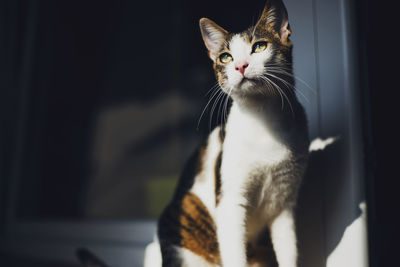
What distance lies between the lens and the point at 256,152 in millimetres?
519

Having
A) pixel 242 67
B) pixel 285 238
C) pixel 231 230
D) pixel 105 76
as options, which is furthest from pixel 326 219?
pixel 105 76

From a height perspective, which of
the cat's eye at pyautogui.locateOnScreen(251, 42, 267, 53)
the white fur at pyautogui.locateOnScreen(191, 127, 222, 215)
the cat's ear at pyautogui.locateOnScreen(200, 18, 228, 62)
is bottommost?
the white fur at pyautogui.locateOnScreen(191, 127, 222, 215)

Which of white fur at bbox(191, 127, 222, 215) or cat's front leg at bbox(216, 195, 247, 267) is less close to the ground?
white fur at bbox(191, 127, 222, 215)

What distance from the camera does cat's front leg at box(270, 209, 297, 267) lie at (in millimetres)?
539

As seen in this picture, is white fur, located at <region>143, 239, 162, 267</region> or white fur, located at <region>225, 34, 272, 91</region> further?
white fur, located at <region>143, 239, 162, 267</region>

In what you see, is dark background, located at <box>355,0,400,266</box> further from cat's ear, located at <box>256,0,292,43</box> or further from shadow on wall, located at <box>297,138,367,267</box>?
cat's ear, located at <box>256,0,292,43</box>

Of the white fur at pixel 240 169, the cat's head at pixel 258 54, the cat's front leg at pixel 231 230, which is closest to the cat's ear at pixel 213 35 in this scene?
the cat's head at pixel 258 54

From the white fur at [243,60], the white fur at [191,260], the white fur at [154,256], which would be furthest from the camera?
the white fur at [154,256]

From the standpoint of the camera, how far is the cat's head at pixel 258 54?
0.48m

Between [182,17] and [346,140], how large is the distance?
3.93 ft

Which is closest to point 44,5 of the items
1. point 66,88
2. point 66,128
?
point 66,88

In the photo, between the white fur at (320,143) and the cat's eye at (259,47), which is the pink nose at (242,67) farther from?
the white fur at (320,143)

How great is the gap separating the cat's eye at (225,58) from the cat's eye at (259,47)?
0.04 m

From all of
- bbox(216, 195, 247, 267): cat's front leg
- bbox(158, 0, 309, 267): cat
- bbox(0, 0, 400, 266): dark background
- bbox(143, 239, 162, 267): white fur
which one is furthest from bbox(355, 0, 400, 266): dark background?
bbox(143, 239, 162, 267): white fur
